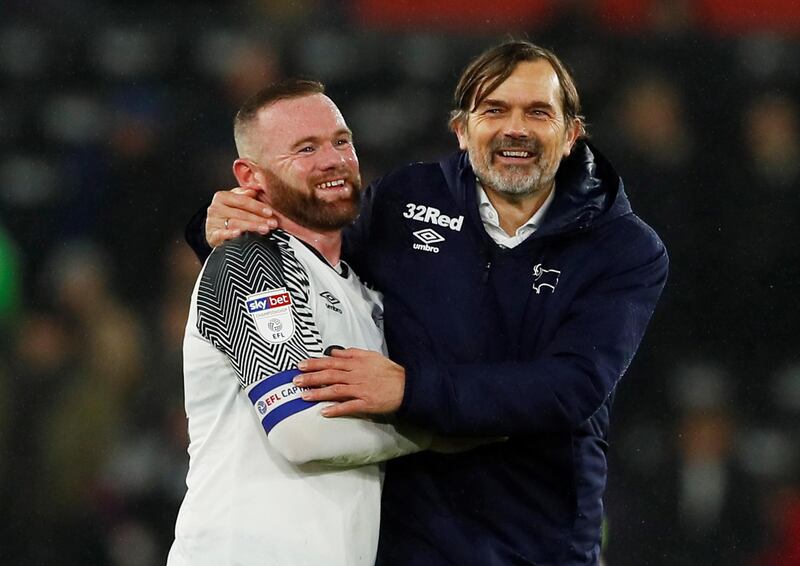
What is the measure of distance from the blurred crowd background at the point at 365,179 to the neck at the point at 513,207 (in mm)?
1924

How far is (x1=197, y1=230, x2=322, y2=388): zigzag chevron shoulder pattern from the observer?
233 centimetres

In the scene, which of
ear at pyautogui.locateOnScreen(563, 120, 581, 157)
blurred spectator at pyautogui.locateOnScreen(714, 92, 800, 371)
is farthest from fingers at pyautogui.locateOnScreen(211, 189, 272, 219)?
blurred spectator at pyautogui.locateOnScreen(714, 92, 800, 371)

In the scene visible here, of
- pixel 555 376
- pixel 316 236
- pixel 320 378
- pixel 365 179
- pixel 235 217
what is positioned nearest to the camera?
pixel 320 378

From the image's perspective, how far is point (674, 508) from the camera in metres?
4.49

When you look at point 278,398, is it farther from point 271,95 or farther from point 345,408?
point 271,95

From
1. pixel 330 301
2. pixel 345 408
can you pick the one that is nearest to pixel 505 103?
pixel 330 301

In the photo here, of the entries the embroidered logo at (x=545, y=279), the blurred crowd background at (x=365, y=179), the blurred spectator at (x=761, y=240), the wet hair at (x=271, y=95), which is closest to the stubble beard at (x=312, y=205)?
the wet hair at (x=271, y=95)

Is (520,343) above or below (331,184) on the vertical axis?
below

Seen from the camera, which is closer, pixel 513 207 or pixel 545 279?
pixel 545 279

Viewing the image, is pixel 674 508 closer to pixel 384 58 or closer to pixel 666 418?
pixel 666 418

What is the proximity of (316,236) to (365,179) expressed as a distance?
2.13m

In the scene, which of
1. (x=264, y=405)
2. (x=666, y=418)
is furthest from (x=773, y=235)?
(x=264, y=405)

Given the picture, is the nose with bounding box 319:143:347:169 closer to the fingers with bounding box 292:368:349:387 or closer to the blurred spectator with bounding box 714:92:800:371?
the fingers with bounding box 292:368:349:387

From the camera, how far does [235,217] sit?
2.58 metres
